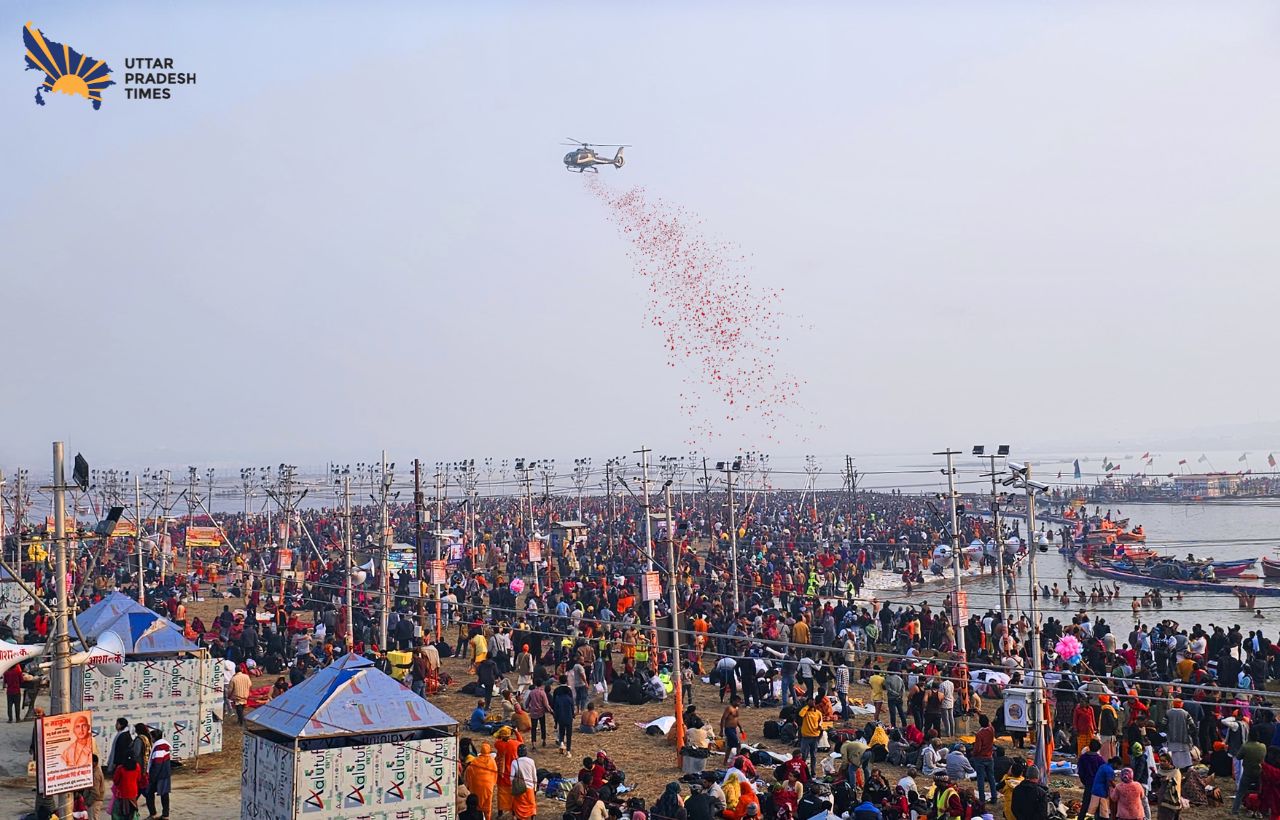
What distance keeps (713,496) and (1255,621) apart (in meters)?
77.3

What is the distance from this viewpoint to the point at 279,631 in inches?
1419

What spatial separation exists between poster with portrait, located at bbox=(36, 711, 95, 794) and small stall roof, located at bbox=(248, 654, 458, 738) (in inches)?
88.2

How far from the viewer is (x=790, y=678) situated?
27.9 meters

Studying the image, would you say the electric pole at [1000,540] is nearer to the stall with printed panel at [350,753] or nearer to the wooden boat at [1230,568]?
the stall with printed panel at [350,753]

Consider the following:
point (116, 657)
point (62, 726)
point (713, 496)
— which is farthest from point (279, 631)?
point (713, 496)

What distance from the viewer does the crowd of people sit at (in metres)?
17.6

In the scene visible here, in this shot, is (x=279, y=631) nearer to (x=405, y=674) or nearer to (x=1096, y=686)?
(x=405, y=674)

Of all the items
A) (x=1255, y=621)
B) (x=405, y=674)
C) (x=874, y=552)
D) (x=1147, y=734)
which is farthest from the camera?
(x=874, y=552)

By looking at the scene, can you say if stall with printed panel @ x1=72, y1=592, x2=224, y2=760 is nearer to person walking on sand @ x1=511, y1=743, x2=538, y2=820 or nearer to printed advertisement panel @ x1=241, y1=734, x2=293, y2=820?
printed advertisement panel @ x1=241, y1=734, x2=293, y2=820

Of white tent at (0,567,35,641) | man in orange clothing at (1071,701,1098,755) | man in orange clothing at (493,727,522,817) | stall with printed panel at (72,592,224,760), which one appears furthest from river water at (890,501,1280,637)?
white tent at (0,567,35,641)

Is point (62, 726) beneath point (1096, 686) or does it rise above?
above

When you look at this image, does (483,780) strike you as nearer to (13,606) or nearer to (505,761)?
(505,761)

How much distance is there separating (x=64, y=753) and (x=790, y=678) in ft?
55.4

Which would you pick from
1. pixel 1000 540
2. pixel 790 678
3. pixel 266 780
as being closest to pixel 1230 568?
pixel 1000 540
